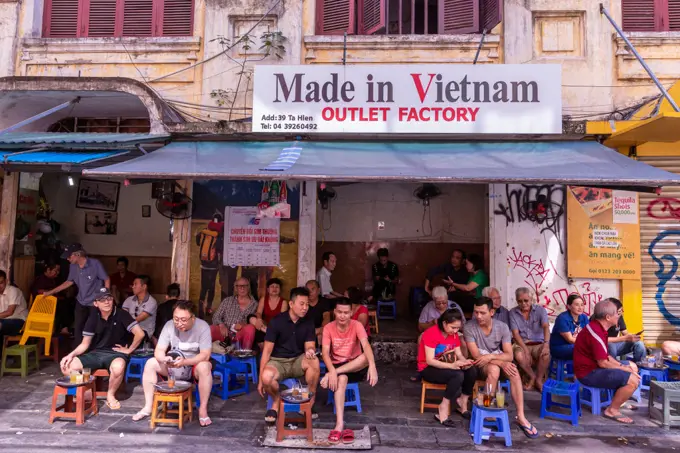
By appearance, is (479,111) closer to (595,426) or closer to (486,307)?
(486,307)

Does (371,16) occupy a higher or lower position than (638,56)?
higher

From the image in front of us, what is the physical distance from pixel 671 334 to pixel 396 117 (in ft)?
17.2

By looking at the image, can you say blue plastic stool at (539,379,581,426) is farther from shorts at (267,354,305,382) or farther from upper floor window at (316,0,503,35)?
upper floor window at (316,0,503,35)

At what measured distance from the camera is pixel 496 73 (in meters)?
6.71

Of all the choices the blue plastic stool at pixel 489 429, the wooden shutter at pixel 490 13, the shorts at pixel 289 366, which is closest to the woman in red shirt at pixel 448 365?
the blue plastic stool at pixel 489 429

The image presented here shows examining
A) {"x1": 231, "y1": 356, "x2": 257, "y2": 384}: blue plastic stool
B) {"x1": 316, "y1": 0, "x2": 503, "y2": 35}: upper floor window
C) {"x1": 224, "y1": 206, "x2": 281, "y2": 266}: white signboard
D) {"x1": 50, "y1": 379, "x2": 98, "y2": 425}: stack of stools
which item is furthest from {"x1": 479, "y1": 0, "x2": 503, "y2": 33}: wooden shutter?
{"x1": 50, "y1": 379, "x2": 98, "y2": 425}: stack of stools

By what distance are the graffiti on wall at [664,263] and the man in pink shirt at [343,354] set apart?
4893 mm

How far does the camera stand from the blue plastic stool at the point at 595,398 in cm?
558

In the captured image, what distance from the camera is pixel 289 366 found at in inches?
215

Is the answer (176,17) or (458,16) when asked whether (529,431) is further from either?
(176,17)

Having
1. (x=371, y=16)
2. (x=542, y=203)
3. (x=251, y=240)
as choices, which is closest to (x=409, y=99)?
(x=371, y=16)

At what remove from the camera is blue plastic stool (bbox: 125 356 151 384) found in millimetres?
6277

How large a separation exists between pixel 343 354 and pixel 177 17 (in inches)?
245

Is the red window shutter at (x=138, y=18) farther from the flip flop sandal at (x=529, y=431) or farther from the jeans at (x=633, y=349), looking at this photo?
the jeans at (x=633, y=349)
